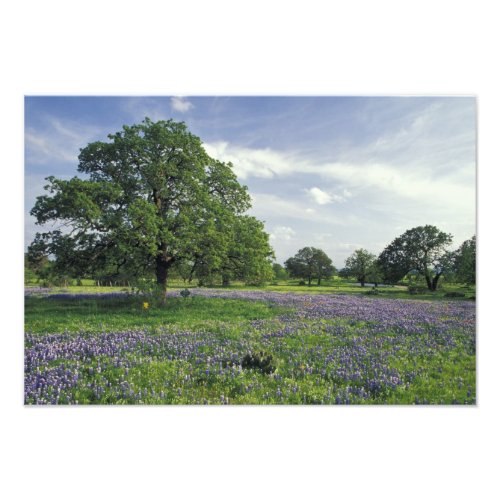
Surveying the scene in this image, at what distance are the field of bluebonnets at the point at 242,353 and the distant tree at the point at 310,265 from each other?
3.16 feet

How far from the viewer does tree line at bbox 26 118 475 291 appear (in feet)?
18.9

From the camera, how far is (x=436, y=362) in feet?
15.8

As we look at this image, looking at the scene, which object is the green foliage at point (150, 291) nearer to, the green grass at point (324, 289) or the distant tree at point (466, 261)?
the green grass at point (324, 289)

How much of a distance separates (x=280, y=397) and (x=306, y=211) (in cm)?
316

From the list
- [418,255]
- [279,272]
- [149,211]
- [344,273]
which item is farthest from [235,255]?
[418,255]

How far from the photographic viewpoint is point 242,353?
4891 millimetres

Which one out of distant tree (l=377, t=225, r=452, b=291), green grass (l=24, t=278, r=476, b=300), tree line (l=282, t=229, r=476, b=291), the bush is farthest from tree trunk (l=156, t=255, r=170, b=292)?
distant tree (l=377, t=225, r=452, b=291)

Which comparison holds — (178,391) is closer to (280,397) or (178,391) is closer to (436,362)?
(280,397)

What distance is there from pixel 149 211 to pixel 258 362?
3.65m

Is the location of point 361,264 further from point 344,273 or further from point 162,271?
point 162,271

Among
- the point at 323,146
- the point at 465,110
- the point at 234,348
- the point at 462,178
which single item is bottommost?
the point at 234,348

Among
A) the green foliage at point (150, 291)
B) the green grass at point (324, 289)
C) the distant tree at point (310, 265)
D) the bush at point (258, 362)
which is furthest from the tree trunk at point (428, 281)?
the green foliage at point (150, 291)

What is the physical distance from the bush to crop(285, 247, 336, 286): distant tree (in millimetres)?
2204
